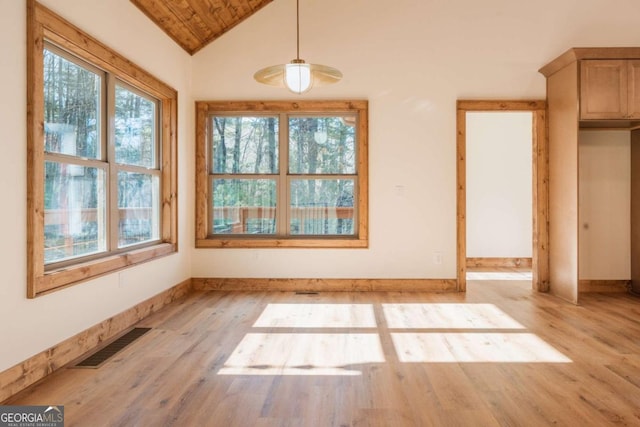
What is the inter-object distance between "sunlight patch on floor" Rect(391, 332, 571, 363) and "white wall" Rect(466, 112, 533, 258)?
12.5 ft

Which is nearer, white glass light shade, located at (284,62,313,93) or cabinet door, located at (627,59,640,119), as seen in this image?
white glass light shade, located at (284,62,313,93)

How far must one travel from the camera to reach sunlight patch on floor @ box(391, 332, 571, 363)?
2977 millimetres

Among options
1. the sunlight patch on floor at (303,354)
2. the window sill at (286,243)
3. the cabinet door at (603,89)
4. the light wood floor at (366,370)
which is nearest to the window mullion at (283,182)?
the window sill at (286,243)

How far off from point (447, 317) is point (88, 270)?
315cm

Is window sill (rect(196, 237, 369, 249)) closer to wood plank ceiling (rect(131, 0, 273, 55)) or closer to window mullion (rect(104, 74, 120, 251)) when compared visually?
window mullion (rect(104, 74, 120, 251))

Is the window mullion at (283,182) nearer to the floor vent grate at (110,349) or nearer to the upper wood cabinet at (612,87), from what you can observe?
the floor vent grate at (110,349)

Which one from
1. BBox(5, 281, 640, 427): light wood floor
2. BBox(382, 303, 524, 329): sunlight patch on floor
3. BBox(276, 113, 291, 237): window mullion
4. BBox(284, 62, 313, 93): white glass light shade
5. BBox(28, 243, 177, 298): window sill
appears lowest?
BBox(5, 281, 640, 427): light wood floor

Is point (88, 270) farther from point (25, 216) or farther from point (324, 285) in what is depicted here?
point (324, 285)

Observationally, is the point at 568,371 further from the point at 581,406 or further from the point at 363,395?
the point at 363,395

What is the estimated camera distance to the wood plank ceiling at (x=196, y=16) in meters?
4.18

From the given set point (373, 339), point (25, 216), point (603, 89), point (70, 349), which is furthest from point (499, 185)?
point (25, 216)

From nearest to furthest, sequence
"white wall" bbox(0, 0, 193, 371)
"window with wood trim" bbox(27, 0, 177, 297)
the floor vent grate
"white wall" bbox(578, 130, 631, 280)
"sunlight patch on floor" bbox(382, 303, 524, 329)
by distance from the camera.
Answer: "white wall" bbox(0, 0, 193, 371) < "window with wood trim" bbox(27, 0, 177, 297) < the floor vent grate < "sunlight patch on floor" bbox(382, 303, 524, 329) < "white wall" bbox(578, 130, 631, 280)

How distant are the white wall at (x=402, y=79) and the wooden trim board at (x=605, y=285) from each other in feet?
5.35

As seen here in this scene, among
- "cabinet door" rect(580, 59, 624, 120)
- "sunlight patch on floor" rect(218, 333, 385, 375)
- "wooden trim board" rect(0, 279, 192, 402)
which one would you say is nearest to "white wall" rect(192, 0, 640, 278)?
"cabinet door" rect(580, 59, 624, 120)
